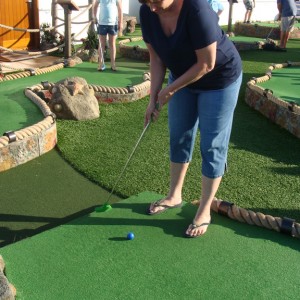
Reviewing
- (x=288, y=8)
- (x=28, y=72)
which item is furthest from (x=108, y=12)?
(x=288, y=8)

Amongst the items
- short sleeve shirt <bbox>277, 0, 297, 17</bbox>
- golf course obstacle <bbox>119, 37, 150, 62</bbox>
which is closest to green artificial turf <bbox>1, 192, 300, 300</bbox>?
golf course obstacle <bbox>119, 37, 150, 62</bbox>

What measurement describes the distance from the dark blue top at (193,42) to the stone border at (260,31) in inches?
425

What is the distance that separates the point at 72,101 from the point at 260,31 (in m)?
9.32

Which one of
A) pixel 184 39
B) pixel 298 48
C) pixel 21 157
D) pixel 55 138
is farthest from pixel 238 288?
pixel 298 48

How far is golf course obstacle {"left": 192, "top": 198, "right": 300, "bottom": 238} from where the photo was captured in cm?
270

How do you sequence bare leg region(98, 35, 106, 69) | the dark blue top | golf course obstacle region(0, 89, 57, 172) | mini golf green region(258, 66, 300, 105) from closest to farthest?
the dark blue top → golf course obstacle region(0, 89, 57, 172) → mini golf green region(258, 66, 300, 105) → bare leg region(98, 35, 106, 69)

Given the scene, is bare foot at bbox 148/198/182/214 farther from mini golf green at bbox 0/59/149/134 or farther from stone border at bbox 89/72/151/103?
stone border at bbox 89/72/151/103

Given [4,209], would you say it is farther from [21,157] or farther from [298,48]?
[298,48]

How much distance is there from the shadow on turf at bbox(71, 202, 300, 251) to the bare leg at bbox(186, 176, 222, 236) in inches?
3.7

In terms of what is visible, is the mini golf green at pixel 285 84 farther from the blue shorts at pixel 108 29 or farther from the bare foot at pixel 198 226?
the bare foot at pixel 198 226

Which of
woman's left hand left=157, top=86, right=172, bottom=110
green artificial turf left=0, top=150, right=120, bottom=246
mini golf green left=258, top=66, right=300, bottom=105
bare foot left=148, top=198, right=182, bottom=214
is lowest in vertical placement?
green artificial turf left=0, top=150, right=120, bottom=246

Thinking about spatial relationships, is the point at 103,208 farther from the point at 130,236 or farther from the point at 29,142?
the point at 29,142

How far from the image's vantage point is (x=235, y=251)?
255cm

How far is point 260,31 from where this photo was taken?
12781 millimetres
